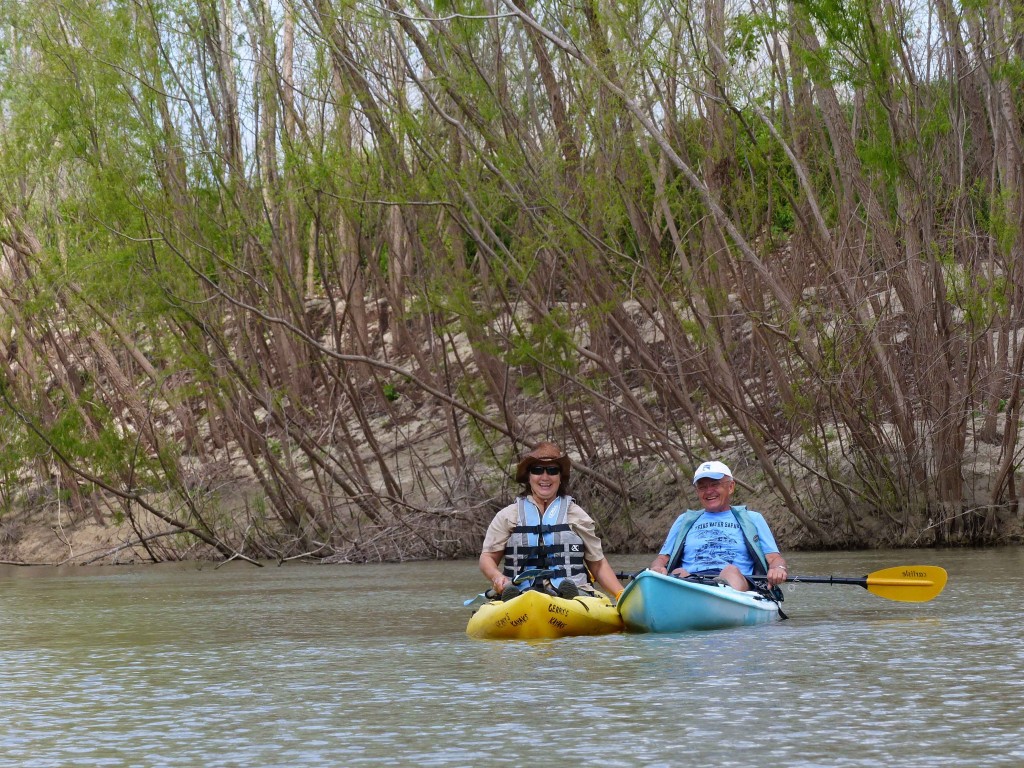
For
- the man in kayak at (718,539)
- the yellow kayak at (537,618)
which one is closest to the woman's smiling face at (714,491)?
the man in kayak at (718,539)

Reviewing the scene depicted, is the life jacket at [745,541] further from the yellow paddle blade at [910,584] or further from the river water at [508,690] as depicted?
the yellow paddle blade at [910,584]

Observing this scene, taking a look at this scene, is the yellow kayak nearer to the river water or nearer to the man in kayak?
the river water

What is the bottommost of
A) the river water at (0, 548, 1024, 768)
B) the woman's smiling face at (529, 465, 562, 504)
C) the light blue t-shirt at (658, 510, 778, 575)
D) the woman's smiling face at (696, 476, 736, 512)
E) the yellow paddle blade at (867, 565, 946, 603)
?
the yellow paddle blade at (867, 565, 946, 603)

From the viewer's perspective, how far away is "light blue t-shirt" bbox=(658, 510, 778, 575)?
27.8ft

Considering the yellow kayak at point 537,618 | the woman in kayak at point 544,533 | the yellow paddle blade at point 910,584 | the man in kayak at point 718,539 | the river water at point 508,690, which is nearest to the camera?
the river water at point 508,690

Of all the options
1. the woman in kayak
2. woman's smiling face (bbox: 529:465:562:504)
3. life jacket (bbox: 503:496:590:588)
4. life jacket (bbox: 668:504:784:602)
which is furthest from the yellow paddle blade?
woman's smiling face (bbox: 529:465:562:504)

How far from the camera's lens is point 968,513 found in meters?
14.0

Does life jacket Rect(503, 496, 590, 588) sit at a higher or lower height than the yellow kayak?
higher

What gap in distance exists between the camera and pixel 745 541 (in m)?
8.47

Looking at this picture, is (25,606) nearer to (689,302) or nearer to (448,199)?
(448,199)

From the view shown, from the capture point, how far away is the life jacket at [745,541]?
27.7 feet

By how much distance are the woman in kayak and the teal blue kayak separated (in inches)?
20.3

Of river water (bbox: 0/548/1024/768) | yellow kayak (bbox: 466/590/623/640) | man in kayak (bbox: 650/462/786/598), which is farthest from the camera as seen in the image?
man in kayak (bbox: 650/462/786/598)

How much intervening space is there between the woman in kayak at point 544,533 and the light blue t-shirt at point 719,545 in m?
0.47
